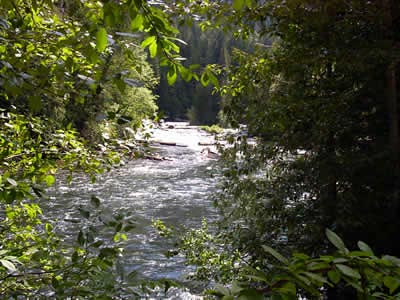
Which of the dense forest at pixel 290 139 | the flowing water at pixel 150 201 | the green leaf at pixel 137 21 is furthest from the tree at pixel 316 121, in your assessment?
the green leaf at pixel 137 21

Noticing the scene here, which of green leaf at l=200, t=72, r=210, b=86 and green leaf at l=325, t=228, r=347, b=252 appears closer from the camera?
green leaf at l=325, t=228, r=347, b=252

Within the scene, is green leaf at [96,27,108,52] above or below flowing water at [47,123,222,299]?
above

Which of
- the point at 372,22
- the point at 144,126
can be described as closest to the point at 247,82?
the point at 372,22

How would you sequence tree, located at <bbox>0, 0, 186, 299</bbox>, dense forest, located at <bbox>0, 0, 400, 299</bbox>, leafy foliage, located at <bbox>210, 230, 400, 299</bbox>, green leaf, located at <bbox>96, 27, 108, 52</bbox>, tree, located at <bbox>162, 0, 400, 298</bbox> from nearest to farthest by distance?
leafy foliage, located at <bbox>210, 230, 400, 299</bbox>, green leaf, located at <bbox>96, 27, 108, 52</bbox>, tree, located at <bbox>0, 0, 186, 299</bbox>, dense forest, located at <bbox>0, 0, 400, 299</bbox>, tree, located at <bbox>162, 0, 400, 298</bbox>

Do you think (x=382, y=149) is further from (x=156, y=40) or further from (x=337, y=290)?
(x=156, y=40)

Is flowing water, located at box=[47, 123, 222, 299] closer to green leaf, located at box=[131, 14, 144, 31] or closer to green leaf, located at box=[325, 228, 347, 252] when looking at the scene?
green leaf, located at box=[131, 14, 144, 31]

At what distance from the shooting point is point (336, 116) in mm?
3408

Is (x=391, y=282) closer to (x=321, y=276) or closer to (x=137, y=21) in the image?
(x=321, y=276)

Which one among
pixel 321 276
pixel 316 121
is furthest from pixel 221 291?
pixel 316 121

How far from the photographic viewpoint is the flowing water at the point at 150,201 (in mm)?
7137

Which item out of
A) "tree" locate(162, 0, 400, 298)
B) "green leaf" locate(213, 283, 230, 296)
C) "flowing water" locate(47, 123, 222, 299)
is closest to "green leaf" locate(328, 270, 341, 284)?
"green leaf" locate(213, 283, 230, 296)

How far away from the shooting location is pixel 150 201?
1111cm

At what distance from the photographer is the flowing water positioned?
Answer: 23.4 feet

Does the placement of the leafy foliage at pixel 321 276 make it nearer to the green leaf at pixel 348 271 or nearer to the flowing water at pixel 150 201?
the green leaf at pixel 348 271
